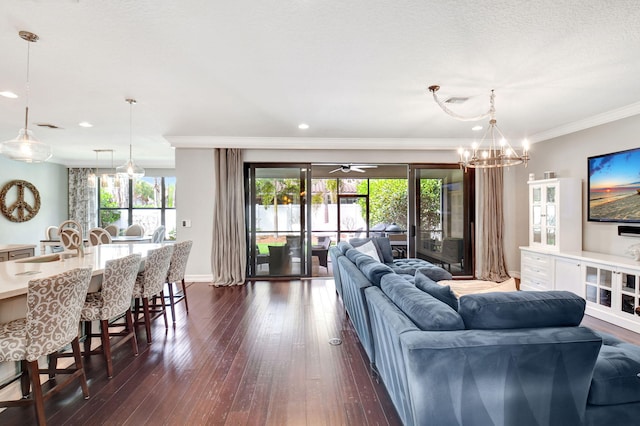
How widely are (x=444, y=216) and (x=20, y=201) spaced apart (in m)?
9.64

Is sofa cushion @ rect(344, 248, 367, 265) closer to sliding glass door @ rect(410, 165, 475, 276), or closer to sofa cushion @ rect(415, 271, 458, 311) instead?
sofa cushion @ rect(415, 271, 458, 311)

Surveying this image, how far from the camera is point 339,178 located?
8688 mm

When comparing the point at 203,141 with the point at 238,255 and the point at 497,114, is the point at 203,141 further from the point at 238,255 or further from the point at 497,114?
the point at 497,114

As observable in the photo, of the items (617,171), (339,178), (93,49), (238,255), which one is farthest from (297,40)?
(339,178)

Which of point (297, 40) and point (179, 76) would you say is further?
point (179, 76)

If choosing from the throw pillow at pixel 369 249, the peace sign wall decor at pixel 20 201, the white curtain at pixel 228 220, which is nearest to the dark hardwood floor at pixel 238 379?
the throw pillow at pixel 369 249

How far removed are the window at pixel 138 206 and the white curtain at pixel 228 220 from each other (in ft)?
12.8

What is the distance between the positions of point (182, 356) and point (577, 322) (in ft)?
10.0

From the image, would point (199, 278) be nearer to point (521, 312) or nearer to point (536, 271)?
point (521, 312)

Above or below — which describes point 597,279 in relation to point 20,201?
below

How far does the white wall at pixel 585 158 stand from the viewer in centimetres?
401

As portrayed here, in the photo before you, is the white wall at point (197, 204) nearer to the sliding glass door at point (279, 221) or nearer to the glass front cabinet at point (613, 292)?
the sliding glass door at point (279, 221)

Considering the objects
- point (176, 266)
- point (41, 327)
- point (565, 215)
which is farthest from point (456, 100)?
point (41, 327)

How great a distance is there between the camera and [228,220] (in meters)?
5.65
